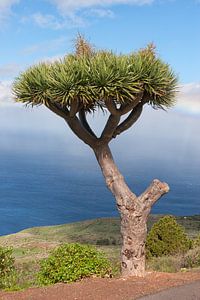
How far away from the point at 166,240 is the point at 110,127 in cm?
1119

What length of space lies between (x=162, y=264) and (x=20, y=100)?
327 inches

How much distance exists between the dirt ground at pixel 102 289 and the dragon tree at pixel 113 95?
90cm

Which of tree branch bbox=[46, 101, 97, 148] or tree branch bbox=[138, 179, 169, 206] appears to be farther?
tree branch bbox=[46, 101, 97, 148]

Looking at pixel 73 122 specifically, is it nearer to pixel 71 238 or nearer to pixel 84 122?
pixel 84 122

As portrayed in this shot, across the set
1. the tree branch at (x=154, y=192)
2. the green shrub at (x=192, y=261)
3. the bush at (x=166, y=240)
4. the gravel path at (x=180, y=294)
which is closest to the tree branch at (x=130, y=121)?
the tree branch at (x=154, y=192)

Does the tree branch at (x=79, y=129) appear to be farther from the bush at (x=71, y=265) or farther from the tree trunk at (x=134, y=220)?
Result: the bush at (x=71, y=265)

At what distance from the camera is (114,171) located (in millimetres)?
10359

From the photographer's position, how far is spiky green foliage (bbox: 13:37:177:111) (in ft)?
30.9

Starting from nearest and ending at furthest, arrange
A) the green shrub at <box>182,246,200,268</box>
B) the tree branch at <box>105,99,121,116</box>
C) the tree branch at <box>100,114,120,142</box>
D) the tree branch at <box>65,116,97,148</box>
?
the tree branch at <box>105,99,121,116</box>
the tree branch at <box>100,114,120,142</box>
the tree branch at <box>65,116,97,148</box>
the green shrub at <box>182,246,200,268</box>

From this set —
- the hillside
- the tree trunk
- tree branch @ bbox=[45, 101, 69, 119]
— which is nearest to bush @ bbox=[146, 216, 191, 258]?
the hillside

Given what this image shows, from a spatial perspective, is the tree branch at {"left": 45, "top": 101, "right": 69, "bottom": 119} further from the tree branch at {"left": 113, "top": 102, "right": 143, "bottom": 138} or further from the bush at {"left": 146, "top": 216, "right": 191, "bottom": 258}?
the bush at {"left": 146, "top": 216, "right": 191, "bottom": 258}

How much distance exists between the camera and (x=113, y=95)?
372 inches

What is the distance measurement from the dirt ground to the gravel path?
0.94ft

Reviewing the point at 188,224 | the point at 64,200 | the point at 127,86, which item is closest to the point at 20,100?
the point at 127,86
